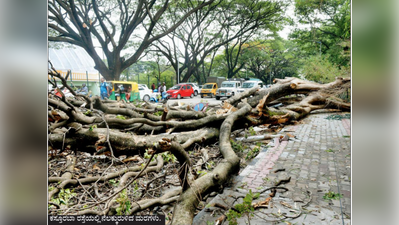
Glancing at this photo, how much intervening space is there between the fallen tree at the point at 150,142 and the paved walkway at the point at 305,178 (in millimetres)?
179

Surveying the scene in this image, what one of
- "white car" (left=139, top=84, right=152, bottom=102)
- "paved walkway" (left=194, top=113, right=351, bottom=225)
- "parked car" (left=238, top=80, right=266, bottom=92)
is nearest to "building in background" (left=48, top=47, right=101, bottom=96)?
"white car" (left=139, top=84, right=152, bottom=102)

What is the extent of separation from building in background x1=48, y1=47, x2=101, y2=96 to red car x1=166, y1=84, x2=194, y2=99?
81 centimetres

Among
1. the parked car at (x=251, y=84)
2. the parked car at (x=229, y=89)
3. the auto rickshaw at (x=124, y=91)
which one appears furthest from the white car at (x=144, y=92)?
the parked car at (x=251, y=84)

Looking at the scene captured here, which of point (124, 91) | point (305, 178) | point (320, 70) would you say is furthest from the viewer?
point (124, 91)

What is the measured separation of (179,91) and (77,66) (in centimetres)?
115

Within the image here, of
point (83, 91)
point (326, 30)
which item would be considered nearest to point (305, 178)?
point (326, 30)

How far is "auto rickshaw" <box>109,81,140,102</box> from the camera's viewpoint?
9.78ft

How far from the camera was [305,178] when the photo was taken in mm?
2668

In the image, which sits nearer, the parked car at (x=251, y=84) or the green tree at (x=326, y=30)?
the green tree at (x=326, y=30)

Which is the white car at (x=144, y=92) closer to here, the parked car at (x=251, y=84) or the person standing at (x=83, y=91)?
the person standing at (x=83, y=91)

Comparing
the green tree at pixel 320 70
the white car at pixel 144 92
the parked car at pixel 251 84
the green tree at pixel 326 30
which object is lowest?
the white car at pixel 144 92

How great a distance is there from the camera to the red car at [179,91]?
3.09 m

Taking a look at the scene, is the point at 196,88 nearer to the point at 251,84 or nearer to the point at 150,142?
the point at 251,84
